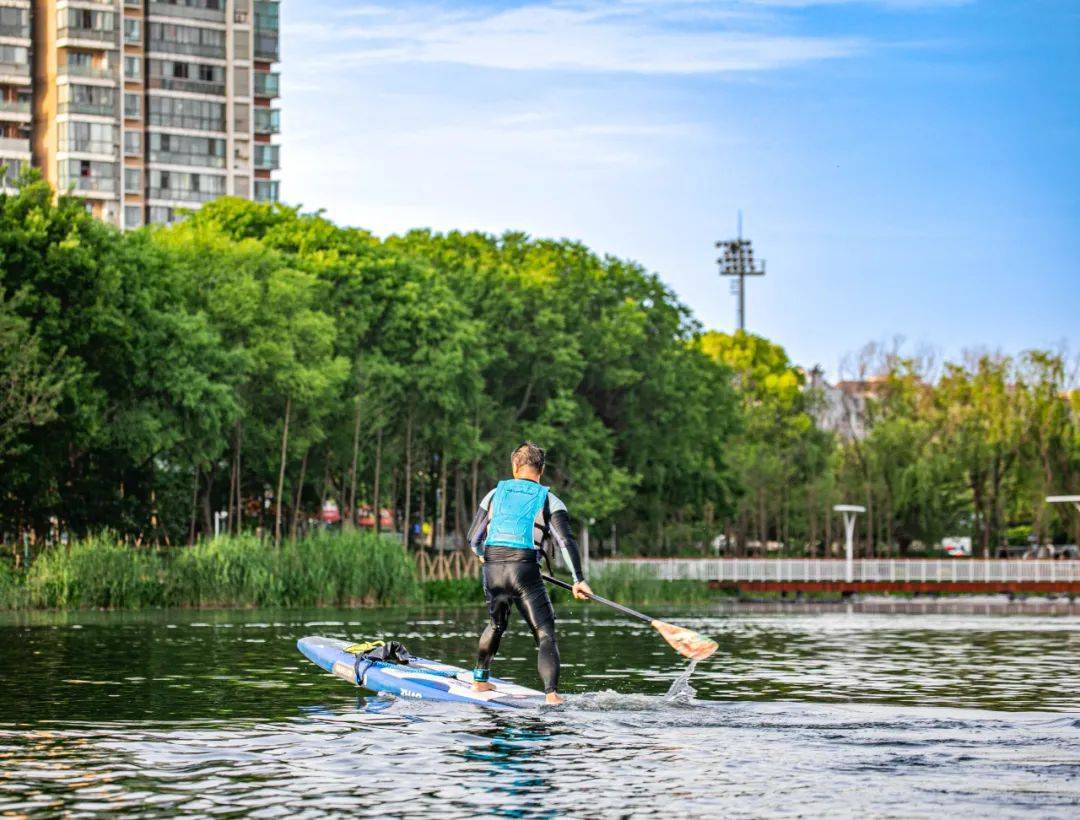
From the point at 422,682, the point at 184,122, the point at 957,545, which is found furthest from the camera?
the point at 957,545

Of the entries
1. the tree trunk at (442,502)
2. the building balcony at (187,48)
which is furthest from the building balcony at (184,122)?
the tree trunk at (442,502)

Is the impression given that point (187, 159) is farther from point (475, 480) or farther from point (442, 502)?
point (475, 480)

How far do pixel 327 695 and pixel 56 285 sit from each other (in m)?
34.0

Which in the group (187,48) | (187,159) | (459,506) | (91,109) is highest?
(187,48)

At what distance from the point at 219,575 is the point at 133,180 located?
7367 centimetres

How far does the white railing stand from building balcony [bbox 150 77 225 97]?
58.4 metres

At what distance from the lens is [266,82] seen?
397 feet

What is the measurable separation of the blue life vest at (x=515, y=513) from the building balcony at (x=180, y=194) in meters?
102

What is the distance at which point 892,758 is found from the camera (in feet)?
46.2

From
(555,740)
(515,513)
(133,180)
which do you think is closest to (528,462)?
(515,513)

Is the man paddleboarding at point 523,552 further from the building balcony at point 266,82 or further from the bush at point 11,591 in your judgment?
the building balcony at point 266,82

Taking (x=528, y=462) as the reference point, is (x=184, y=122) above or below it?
above

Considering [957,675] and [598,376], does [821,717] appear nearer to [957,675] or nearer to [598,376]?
[957,675]

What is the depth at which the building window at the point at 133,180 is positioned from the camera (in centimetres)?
11494
